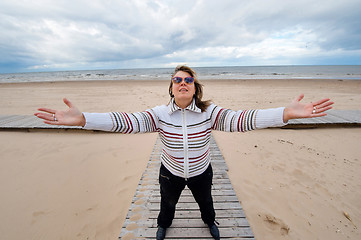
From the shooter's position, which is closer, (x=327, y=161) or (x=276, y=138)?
(x=327, y=161)

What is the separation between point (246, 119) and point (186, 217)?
2.20 m

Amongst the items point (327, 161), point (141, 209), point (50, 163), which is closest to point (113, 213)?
point (141, 209)

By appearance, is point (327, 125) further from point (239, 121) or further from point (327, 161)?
point (239, 121)

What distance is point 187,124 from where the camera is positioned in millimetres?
1761

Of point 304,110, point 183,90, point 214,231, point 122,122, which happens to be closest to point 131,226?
point 214,231

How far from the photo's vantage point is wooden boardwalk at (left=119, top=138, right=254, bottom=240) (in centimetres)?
269

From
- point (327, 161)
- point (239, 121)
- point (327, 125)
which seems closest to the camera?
point (239, 121)

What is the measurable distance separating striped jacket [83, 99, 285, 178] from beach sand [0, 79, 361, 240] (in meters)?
2.31

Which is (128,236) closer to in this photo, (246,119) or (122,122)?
(122,122)

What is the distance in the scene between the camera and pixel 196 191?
7.14 ft

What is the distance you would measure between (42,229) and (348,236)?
18.1ft

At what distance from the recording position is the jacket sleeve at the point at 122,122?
1.57 meters

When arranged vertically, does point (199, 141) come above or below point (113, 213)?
above

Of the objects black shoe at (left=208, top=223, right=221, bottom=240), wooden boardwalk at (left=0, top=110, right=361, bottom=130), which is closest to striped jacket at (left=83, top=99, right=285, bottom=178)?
black shoe at (left=208, top=223, right=221, bottom=240)
